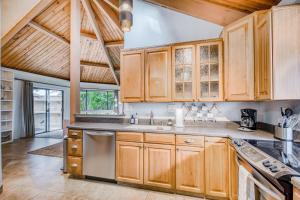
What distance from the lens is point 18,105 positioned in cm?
644

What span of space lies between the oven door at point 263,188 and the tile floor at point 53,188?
4.07ft

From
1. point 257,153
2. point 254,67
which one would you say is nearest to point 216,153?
point 257,153

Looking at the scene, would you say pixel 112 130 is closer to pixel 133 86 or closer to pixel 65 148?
pixel 133 86

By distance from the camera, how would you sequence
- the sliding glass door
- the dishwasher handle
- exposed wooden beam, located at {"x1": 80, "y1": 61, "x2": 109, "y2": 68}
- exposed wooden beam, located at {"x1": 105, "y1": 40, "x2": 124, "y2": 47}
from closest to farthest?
the dishwasher handle
exposed wooden beam, located at {"x1": 105, "y1": 40, "x2": 124, "y2": 47}
the sliding glass door
exposed wooden beam, located at {"x1": 80, "y1": 61, "x2": 109, "y2": 68}

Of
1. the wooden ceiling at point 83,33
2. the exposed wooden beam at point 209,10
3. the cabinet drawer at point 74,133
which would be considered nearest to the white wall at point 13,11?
the wooden ceiling at point 83,33

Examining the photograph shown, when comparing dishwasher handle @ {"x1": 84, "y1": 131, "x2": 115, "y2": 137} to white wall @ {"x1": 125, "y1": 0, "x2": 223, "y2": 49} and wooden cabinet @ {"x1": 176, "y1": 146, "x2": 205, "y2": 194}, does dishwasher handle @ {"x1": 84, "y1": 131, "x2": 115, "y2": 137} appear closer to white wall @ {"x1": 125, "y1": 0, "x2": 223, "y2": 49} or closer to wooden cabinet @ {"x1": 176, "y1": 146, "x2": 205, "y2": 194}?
wooden cabinet @ {"x1": 176, "y1": 146, "x2": 205, "y2": 194}

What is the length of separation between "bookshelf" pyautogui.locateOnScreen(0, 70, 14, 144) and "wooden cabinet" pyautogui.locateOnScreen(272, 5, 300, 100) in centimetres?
693

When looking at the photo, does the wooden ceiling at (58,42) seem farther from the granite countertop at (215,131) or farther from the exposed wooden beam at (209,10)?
the granite countertop at (215,131)

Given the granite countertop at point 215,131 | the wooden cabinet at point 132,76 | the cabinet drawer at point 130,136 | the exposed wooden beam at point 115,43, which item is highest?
the exposed wooden beam at point 115,43

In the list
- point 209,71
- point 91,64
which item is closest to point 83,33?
point 91,64

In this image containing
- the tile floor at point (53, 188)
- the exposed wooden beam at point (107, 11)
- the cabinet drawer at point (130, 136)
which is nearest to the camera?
the tile floor at point (53, 188)

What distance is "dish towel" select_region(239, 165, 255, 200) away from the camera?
57.6 inches

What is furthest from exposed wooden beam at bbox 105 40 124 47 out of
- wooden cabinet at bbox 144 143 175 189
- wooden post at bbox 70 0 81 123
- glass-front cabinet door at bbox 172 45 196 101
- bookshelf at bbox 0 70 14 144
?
wooden cabinet at bbox 144 143 175 189

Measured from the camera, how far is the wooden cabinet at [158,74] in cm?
286
